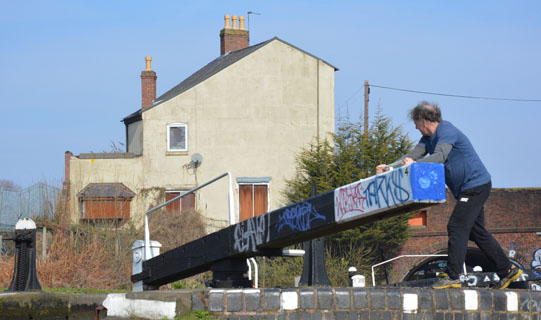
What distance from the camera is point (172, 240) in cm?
2809

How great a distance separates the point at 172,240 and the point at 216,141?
869 cm

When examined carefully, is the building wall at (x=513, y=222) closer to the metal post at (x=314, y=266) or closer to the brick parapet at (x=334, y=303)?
the metal post at (x=314, y=266)

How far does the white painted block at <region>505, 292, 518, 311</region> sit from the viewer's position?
8227 mm

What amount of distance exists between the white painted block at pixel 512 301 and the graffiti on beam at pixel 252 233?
8.57 ft

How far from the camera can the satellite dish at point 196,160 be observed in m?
35.4

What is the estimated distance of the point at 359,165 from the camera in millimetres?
33469

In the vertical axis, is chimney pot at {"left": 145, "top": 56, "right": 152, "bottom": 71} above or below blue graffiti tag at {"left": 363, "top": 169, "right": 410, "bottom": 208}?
above

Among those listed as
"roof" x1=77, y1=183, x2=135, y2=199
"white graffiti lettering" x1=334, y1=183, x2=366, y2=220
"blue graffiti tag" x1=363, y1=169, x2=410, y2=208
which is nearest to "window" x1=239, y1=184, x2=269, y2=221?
"roof" x1=77, y1=183, x2=135, y2=199

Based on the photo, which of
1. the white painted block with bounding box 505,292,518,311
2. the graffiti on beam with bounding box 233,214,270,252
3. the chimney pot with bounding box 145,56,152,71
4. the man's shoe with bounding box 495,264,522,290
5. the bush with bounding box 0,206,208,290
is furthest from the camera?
the chimney pot with bounding box 145,56,152,71

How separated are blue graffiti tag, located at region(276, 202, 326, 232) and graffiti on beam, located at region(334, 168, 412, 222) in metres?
0.29

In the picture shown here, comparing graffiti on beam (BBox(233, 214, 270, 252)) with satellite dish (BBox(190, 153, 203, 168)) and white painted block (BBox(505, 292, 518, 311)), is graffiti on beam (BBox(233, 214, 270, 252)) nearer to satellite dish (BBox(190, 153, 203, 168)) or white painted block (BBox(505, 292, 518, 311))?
white painted block (BBox(505, 292, 518, 311))

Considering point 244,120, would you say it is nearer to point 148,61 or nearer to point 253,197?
point 253,197

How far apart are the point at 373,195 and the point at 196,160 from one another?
95.6 feet

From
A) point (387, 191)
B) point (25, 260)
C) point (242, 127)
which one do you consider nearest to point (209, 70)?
point (242, 127)
